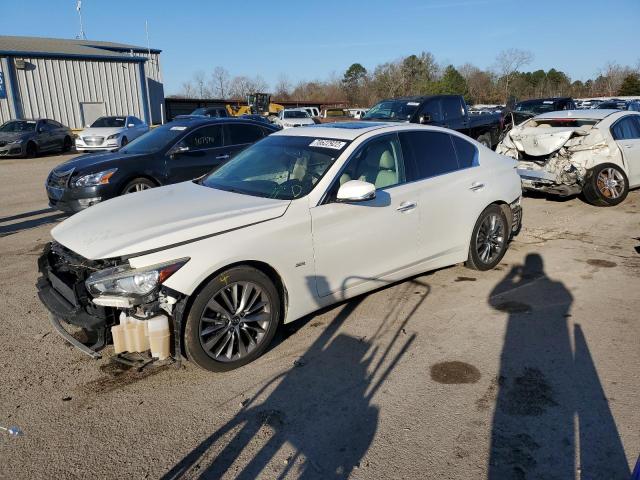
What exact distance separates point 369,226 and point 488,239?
204 centimetres

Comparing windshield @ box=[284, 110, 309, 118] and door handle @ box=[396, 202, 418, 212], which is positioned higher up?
door handle @ box=[396, 202, 418, 212]

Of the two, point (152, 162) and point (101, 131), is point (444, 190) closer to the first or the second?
point (152, 162)

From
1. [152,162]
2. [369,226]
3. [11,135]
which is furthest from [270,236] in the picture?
[11,135]

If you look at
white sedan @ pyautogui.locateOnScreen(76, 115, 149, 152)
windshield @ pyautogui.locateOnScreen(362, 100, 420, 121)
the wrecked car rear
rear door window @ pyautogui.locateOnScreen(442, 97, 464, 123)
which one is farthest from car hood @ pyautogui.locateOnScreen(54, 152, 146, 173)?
white sedan @ pyautogui.locateOnScreen(76, 115, 149, 152)

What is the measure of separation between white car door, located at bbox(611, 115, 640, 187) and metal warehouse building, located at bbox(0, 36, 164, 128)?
96.0ft

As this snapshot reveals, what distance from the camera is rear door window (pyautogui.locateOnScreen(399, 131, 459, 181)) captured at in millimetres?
4969

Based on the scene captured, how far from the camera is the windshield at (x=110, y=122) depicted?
22.0m

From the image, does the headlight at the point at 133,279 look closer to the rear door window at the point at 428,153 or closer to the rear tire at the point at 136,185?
the rear door window at the point at 428,153

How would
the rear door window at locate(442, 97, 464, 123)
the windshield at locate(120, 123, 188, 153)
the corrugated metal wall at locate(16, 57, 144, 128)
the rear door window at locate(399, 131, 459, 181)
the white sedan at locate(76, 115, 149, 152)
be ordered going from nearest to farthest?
1. the rear door window at locate(399, 131, 459, 181)
2. the windshield at locate(120, 123, 188, 153)
3. the rear door window at locate(442, 97, 464, 123)
4. the white sedan at locate(76, 115, 149, 152)
5. the corrugated metal wall at locate(16, 57, 144, 128)

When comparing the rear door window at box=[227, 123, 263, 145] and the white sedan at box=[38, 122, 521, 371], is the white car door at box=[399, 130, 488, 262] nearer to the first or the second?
the white sedan at box=[38, 122, 521, 371]

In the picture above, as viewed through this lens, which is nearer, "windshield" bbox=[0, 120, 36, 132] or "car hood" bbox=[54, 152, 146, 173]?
"car hood" bbox=[54, 152, 146, 173]

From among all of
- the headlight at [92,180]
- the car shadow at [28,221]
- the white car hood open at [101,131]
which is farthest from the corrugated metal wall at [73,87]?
the headlight at [92,180]

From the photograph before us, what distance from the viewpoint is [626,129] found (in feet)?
31.6

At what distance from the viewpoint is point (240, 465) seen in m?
2.80
